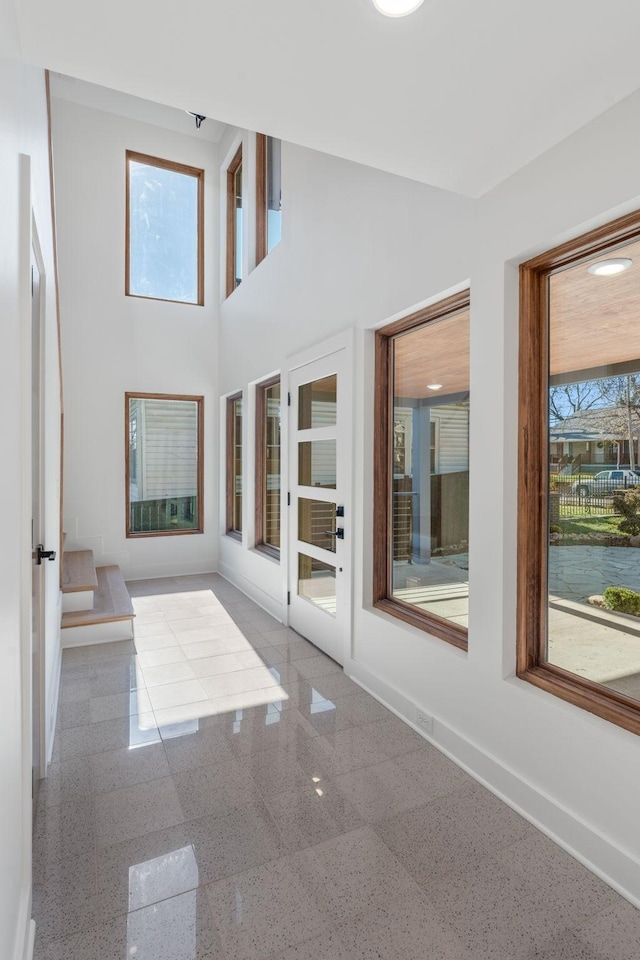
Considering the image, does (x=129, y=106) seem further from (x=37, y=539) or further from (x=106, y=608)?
(x=37, y=539)

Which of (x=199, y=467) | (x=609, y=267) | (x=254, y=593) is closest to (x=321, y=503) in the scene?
(x=254, y=593)

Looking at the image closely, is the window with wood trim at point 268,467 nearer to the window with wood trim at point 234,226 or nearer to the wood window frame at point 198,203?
the window with wood trim at point 234,226

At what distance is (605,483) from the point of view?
1.92 meters

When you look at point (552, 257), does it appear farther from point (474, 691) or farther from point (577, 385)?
point (474, 691)

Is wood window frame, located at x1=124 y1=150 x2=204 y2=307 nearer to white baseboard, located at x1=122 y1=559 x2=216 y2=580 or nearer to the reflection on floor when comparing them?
white baseboard, located at x1=122 y1=559 x2=216 y2=580

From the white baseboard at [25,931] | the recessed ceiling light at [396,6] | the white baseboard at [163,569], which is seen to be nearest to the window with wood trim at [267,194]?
the white baseboard at [163,569]

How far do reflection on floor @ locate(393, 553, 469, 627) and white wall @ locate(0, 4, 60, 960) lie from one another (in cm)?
185

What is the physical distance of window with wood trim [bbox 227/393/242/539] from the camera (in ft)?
19.5

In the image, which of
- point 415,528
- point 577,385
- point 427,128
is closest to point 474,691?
point 415,528

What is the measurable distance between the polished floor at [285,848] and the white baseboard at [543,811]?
0.04 m

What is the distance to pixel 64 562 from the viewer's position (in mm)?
5156

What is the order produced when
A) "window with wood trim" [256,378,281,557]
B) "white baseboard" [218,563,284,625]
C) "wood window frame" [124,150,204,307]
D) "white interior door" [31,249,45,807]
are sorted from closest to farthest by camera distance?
"white interior door" [31,249,45,807], "white baseboard" [218,563,284,625], "window with wood trim" [256,378,281,557], "wood window frame" [124,150,204,307]

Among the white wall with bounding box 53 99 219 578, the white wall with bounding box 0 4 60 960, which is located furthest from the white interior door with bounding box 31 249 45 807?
the white wall with bounding box 53 99 219 578

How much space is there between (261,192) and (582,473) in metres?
4.40
